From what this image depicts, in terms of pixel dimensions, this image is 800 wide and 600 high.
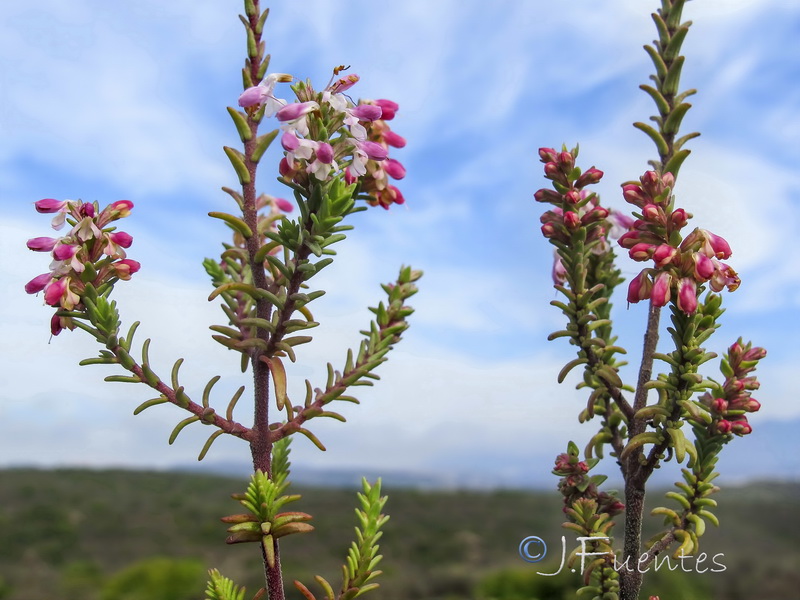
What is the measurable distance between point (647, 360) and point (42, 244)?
80.2 inches

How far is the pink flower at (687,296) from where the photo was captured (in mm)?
1980

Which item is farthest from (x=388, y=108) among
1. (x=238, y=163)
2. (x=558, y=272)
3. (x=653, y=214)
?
(x=653, y=214)

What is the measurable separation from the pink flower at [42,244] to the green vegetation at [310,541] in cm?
1080

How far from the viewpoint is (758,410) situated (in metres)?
2.29

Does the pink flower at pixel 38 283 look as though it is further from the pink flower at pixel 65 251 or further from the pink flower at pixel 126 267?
the pink flower at pixel 126 267

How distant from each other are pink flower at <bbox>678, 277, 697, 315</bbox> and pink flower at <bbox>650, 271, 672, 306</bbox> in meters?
0.04

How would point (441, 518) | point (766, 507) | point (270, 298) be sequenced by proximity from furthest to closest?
point (441, 518)
point (766, 507)
point (270, 298)

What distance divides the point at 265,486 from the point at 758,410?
1.64 metres

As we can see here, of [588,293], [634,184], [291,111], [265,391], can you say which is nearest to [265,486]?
[265,391]

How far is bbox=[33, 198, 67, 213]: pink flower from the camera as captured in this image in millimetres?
2123

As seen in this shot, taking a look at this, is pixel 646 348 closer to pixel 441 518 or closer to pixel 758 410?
pixel 758 410

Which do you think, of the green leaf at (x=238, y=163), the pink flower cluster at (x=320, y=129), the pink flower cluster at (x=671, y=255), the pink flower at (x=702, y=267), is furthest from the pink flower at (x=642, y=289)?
the green leaf at (x=238, y=163)

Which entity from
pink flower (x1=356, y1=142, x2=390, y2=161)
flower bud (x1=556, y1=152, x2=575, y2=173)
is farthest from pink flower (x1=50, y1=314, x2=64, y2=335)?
flower bud (x1=556, y1=152, x2=575, y2=173)

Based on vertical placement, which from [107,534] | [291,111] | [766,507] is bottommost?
[107,534]
